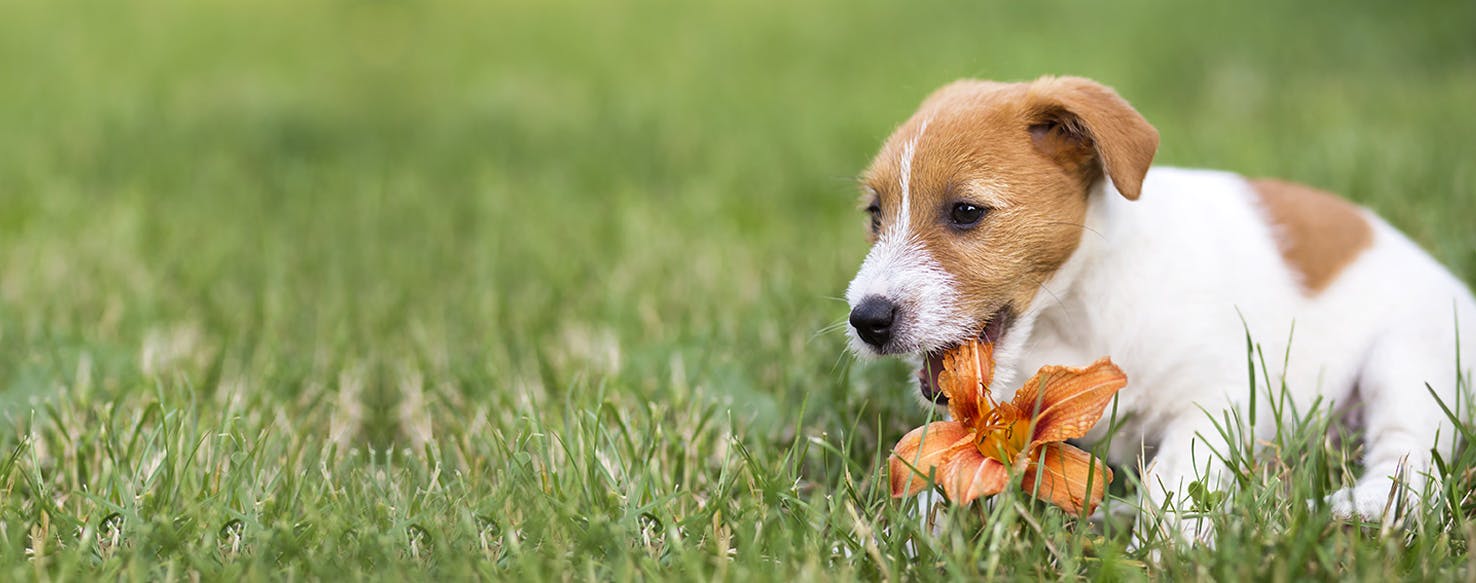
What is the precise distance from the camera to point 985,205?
10.7 feet

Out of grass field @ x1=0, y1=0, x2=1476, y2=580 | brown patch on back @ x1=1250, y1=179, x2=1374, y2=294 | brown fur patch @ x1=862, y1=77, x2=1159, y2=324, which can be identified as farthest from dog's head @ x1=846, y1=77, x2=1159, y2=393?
brown patch on back @ x1=1250, y1=179, x2=1374, y2=294

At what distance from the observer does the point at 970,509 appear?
3193 millimetres

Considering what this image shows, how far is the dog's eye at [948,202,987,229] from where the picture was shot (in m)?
3.27

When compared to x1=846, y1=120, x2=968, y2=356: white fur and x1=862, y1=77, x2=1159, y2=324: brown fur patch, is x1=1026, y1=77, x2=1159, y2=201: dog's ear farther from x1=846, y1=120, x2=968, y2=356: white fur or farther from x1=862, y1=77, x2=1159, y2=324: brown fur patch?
x1=846, y1=120, x2=968, y2=356: white fur

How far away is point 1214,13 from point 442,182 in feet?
21.2

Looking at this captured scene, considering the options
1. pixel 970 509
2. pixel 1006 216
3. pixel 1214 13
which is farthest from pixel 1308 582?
pixel 1214 13

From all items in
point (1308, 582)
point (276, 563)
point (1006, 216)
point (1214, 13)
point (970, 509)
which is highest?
point (1214, 13)

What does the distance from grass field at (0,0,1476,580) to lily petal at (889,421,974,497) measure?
9 centimetres

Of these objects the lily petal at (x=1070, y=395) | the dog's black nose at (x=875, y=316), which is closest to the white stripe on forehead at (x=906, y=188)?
the dog's black nose at (x=875, y=316)

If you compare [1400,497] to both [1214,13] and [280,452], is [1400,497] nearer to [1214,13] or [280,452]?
[280,452]

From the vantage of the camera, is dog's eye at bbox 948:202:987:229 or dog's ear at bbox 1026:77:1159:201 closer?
dog's ear at bbox 1026:77:1159:201

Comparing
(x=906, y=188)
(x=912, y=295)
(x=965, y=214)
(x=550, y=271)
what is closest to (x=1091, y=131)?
(x=965, y=214)

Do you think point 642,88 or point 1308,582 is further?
point 642,88

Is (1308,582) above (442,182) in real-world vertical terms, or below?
above
